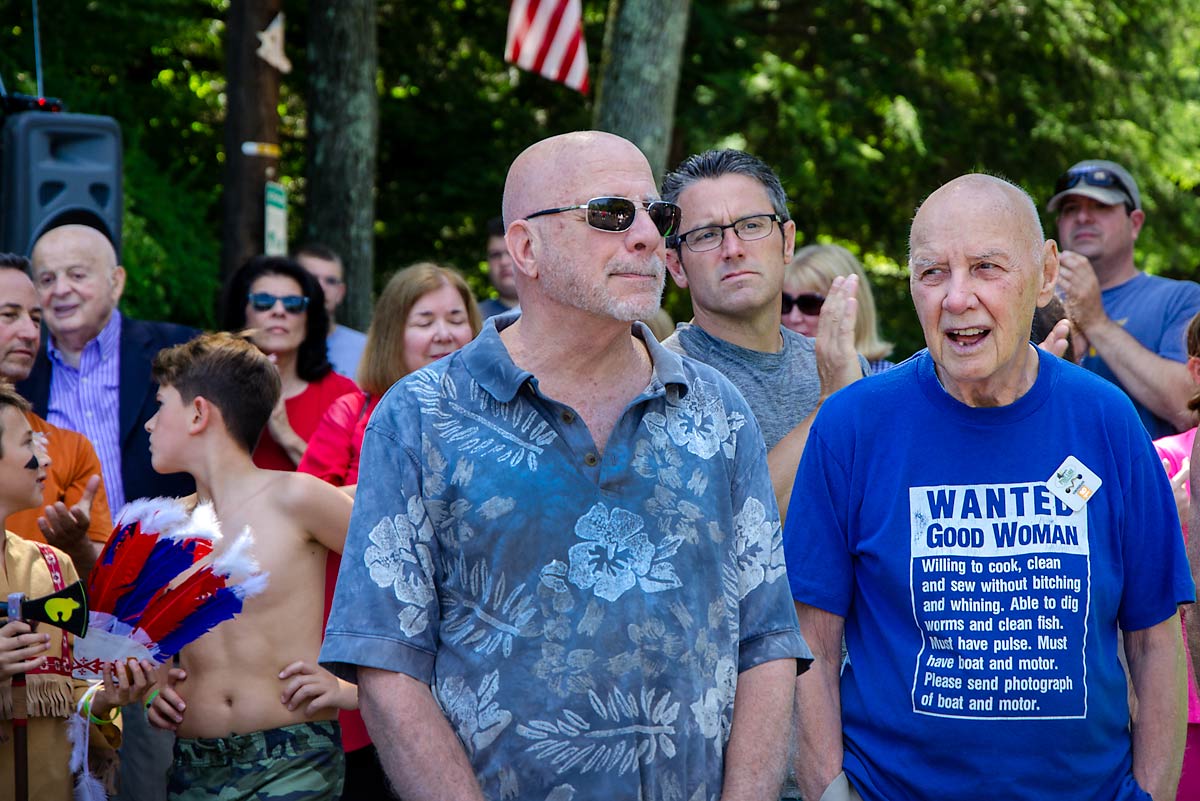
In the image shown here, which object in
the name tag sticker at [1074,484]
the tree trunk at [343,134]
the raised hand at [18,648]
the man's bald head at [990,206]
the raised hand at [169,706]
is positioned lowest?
the raised hand at [169,706]

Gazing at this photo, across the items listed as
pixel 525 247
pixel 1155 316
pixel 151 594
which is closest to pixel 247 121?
pixel 1155 316

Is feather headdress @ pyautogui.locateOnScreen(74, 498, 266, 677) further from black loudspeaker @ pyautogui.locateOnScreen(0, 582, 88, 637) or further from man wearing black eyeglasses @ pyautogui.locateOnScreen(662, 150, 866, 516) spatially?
man wearing black eyeglasses @ pyautogui.locateOnScreen(662, 150, 866, 516)

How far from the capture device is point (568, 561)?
8.32ft

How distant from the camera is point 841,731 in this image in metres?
2.97

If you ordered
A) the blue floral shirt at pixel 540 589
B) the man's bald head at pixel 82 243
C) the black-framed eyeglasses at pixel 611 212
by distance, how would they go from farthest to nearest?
1. the man's bald head at pixel 82 243
2. the black-framed eyeglasses at pixel 611 212
3. the blue floral shirt at pixel 540 589

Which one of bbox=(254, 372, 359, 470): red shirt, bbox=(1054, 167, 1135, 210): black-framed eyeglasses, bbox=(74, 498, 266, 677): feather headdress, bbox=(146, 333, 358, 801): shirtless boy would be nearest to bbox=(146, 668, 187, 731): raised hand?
bbox=(146, 333, 358, 801): shirtless boy

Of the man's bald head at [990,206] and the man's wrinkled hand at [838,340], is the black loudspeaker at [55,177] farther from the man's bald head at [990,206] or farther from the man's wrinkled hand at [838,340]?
the man's bald head at [990,206]

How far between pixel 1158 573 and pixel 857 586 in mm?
596

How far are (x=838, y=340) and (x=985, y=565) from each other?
1085mm

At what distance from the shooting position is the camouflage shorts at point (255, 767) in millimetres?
3963

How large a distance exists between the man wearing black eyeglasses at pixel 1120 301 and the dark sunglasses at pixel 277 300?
3.11 meters

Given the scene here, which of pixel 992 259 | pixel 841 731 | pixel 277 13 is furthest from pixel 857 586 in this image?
pixel 277 13

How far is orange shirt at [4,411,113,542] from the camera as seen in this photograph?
4811mm

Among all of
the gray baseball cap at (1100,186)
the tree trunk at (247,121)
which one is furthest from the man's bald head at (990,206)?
the tree trunk at (247,121)
